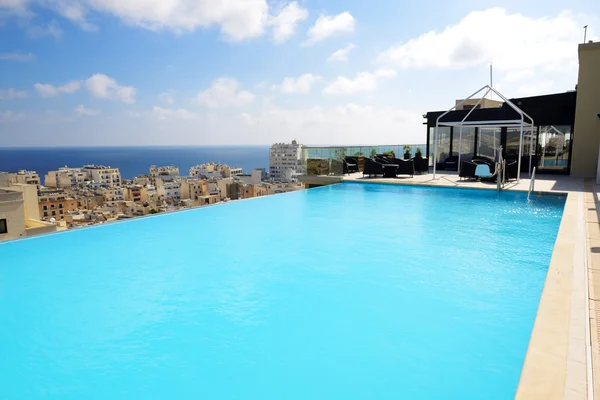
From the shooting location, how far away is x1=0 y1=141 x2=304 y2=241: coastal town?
15734 mm

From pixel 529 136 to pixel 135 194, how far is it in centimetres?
5083

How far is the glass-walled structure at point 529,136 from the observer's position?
14328 mm

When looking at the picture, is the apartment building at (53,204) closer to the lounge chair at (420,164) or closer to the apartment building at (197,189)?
the apartment building at (197,189)

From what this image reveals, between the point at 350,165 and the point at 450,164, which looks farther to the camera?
the point at 450,164

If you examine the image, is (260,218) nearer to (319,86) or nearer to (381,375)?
(381,375)

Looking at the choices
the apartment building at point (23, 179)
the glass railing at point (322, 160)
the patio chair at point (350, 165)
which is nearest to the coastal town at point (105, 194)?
the apartment building at point (23, 179)

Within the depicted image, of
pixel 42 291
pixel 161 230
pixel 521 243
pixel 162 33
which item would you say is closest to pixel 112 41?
pixel 162 33

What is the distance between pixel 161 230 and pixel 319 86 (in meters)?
19.5

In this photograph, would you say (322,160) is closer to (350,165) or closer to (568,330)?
(350,165)

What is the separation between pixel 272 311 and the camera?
12.3 ft

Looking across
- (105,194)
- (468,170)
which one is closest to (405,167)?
(468,170)

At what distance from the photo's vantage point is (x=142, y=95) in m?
45.2

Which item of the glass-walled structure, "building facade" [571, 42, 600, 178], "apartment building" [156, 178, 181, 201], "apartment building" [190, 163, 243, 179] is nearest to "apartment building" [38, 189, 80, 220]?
"apartment building" [156, 178, 181, 201]

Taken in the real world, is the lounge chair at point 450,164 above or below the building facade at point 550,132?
below
